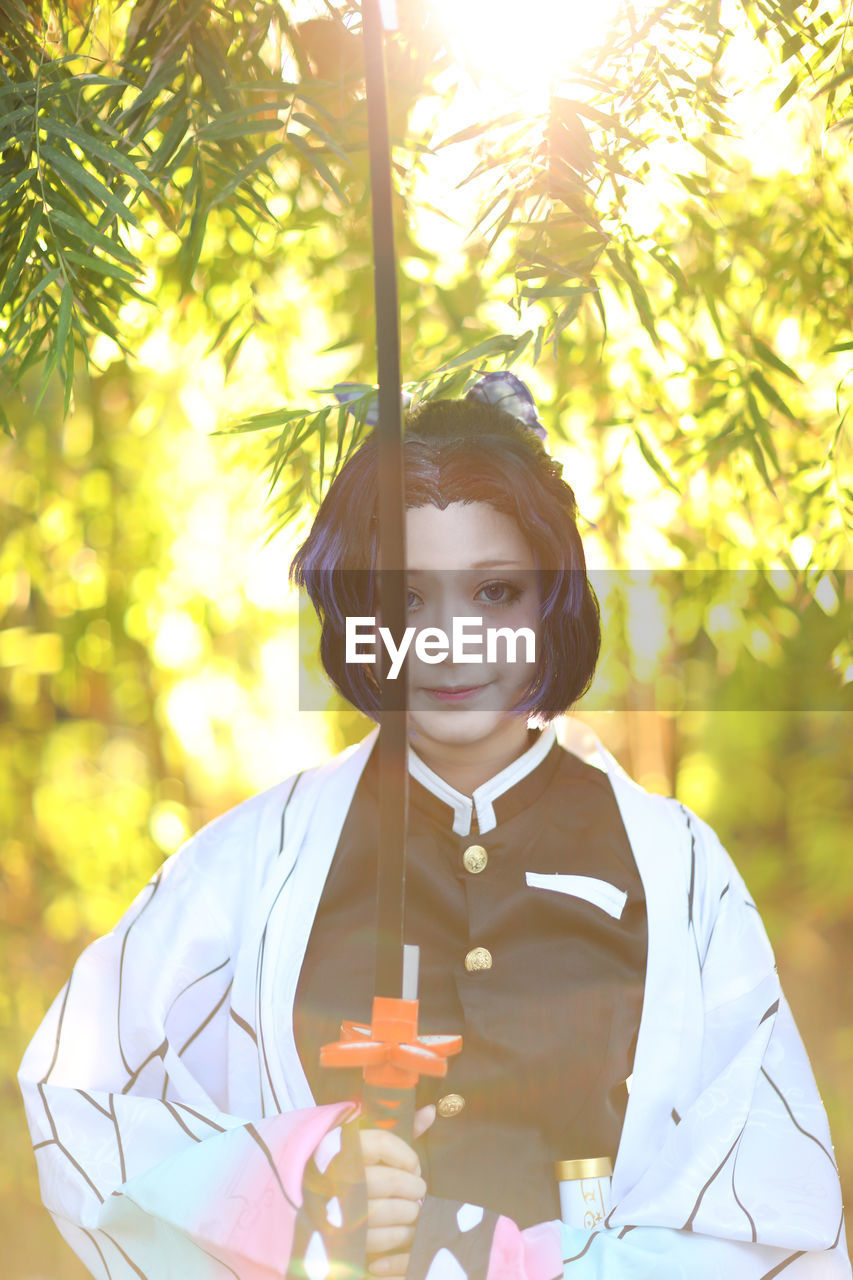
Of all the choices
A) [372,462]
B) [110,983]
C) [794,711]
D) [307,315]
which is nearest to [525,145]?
[372,462]

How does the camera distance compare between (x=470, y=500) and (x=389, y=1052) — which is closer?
(x=389, y=1052)

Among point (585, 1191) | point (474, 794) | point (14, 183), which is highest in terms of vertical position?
point (14, 183)

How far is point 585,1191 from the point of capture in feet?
2.64

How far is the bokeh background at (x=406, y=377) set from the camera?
989 millimetres

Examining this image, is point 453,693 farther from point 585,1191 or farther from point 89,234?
point 89,234

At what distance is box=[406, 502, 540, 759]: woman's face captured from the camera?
2.82 feet

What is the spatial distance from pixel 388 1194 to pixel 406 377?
96 cm

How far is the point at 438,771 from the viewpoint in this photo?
2.98ft

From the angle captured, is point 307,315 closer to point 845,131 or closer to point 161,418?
point 161,418

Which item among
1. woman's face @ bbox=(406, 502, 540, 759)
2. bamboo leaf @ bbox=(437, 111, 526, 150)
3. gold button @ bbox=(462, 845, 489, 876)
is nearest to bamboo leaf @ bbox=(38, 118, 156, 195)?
bamboo leaf @ bbox=(437, 111, 526, 150)

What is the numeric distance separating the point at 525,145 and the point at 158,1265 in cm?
96

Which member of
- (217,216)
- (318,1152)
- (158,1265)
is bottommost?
(158,1265)

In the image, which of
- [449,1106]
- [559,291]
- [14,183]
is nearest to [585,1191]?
[449,1106]

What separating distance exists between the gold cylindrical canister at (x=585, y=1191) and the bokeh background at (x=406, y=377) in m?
0.66
